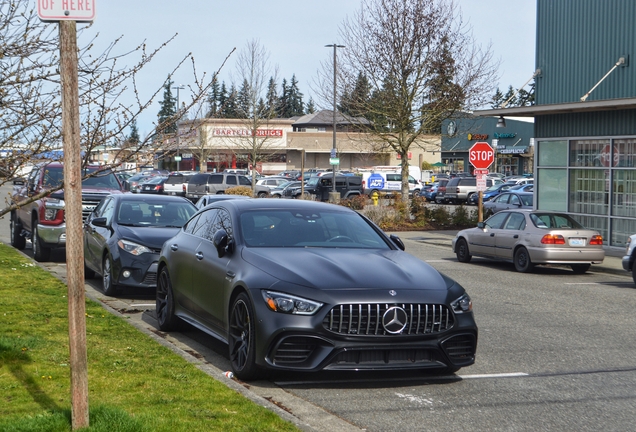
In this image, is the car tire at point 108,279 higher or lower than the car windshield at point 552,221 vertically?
lower

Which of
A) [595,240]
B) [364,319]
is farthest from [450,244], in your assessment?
[364,319]

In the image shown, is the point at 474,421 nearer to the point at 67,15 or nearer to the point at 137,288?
the point at 67,15

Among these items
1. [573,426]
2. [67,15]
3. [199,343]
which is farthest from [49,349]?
[573,426]

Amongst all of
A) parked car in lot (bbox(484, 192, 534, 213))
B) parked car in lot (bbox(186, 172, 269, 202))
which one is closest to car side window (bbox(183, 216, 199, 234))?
parked car in lot (bbox(484, 192, 534, 213))

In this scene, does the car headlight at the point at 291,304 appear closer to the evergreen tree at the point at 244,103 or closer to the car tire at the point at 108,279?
the car tire at the point at 108,279

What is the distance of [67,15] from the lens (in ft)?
16.7

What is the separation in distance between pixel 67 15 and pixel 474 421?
161 inches

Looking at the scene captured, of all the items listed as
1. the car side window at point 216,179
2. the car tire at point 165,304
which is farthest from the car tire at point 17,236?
the car side window at point 216,179

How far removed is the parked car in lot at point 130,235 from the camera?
12.6 meters

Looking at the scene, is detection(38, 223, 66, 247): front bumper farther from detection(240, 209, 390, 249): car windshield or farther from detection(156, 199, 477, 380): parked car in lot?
detection(240, 209, 390, 249): car windshield

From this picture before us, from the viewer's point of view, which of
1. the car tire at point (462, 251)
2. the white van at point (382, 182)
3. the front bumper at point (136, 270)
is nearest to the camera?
the front bumper at point (136, 270)

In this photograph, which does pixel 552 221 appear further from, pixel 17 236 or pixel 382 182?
pixel 382 182

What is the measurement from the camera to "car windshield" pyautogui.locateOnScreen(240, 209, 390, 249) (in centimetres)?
840

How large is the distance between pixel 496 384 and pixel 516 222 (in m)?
11.9
